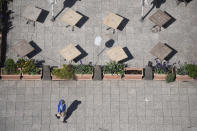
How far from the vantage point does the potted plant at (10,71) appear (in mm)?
21031

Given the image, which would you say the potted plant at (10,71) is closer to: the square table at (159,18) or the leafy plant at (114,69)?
the leafy plant at (114,69)

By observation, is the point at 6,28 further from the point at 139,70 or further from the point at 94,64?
the point at 139,70

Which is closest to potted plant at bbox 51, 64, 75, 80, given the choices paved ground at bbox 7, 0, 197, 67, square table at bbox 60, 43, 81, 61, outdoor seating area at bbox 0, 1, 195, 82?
square table at bbox 60, 43, 81, 61

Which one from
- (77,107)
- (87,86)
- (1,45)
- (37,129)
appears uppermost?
(1,45)

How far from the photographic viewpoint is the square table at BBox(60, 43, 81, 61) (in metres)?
21.4

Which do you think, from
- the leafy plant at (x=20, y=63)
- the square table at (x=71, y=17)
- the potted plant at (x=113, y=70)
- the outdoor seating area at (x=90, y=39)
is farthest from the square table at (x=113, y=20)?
the leafy plant at (x=20, y=63)

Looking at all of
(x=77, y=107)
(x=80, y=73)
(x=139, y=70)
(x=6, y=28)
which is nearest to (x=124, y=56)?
(x=139, y=70)

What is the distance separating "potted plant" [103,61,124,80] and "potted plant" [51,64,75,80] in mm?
2329

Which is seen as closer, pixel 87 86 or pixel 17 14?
pixel 87 86

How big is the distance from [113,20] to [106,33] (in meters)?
1.25

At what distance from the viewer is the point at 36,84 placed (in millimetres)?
21656

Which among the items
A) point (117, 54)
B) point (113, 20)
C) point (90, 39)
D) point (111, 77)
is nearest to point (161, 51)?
point (117, 54)

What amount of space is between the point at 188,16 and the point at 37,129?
14.2m

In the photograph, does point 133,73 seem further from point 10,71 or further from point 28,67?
point 10,71
